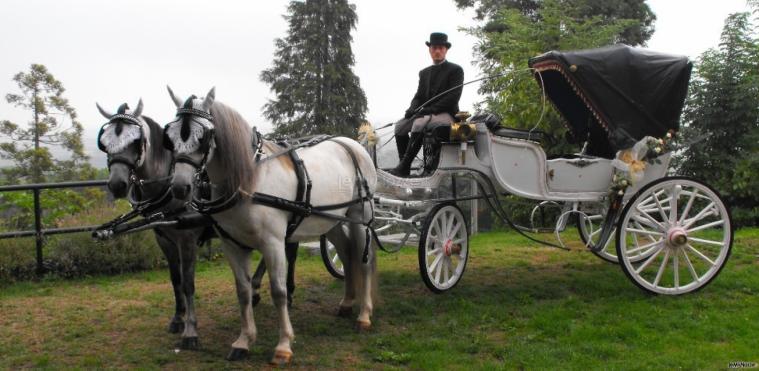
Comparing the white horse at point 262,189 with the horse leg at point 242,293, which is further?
the horse leg at point 242,293

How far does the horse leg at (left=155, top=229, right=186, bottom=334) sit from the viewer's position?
491cm

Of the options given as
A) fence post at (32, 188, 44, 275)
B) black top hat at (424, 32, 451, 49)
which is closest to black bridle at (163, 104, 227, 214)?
black top hat at (424, 32, 451, 49)

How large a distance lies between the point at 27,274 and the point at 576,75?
6.45m

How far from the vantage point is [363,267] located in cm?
543

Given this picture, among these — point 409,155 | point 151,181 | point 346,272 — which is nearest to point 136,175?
point 151,181

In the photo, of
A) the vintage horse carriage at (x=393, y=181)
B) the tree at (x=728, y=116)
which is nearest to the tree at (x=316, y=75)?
the tree at (x=728, y=116)

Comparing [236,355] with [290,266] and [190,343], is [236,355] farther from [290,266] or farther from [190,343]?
[290,266]

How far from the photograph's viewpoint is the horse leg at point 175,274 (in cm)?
491

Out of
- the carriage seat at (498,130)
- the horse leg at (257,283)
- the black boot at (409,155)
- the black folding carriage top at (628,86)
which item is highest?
the black folding carriage top at (628,86)

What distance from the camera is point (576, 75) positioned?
19.1 feet

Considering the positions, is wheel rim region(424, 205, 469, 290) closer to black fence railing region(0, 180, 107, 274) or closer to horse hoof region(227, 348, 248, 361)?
horse hoof region(227, 348, 248, 361)

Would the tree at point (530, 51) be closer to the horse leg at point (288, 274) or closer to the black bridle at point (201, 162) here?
the horse leg at point (288, 274)

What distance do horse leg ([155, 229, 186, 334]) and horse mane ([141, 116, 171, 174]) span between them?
2.00 feet

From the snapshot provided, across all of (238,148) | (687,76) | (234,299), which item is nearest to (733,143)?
(687,76)
